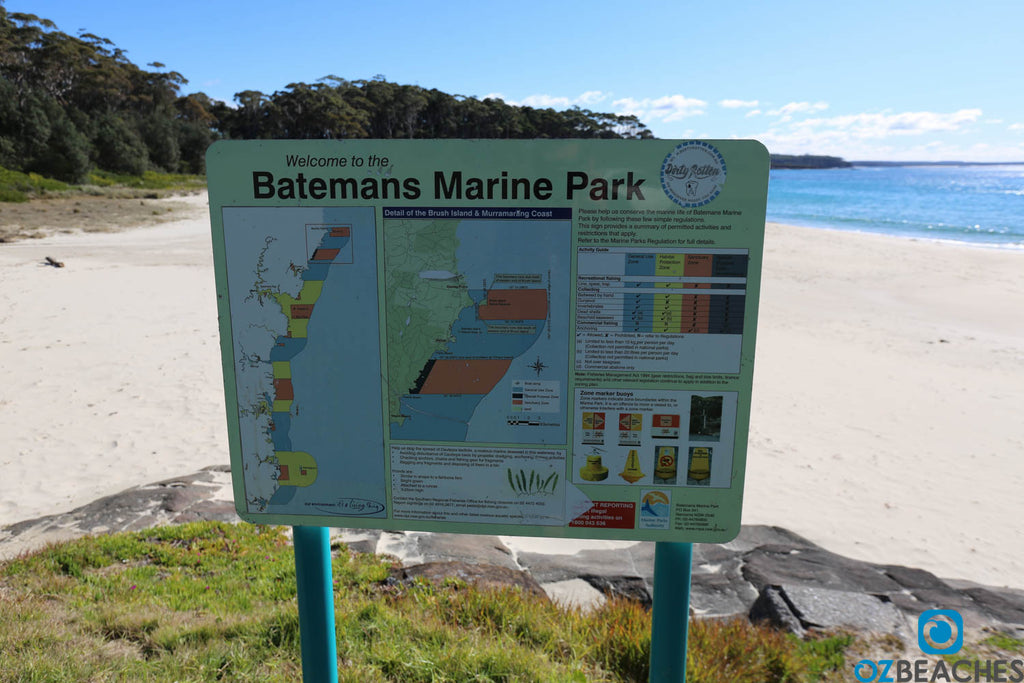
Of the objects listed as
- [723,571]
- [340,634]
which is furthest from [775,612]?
[340,634]

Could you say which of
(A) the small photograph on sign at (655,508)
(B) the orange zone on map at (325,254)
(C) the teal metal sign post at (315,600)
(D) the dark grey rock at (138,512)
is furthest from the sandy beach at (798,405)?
(B) the orange zone on map at (325,254)

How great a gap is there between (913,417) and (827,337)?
4345mm

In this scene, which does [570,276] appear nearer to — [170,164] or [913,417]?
[913,417]

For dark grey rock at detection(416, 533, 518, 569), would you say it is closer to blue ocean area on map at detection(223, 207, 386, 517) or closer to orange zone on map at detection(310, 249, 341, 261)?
blue ocean area on map at detection(223, 207, 386, 517)

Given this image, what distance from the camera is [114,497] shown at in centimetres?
545

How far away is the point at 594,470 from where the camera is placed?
224 centimetres

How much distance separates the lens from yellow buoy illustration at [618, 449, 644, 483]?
222cm

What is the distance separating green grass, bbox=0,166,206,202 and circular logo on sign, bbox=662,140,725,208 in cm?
3625

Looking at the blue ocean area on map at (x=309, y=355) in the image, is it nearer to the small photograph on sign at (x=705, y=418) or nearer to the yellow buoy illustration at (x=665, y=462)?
the yellow buoy illustration at (x=665, y=462)

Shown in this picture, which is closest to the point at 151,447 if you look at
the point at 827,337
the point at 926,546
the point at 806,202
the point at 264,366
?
the point at 264,366

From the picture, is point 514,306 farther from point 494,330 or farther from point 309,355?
point 309,355

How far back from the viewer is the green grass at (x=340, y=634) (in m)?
2.88

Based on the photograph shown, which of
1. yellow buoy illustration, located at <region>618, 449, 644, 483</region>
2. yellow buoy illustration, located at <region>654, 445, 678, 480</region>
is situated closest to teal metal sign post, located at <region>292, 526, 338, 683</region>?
yellow buoy illustration, located at <region>618, 449, 644, 483</region>

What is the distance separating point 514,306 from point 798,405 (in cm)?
778
